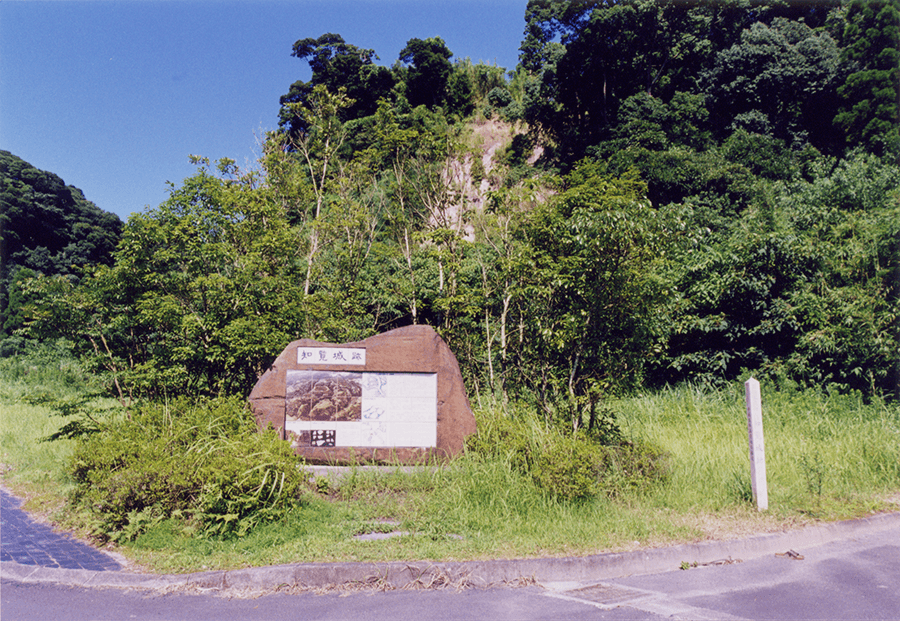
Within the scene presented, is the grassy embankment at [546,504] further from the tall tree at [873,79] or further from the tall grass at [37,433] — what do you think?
the tall tree at [873,79]

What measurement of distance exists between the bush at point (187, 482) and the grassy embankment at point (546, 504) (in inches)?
6.4

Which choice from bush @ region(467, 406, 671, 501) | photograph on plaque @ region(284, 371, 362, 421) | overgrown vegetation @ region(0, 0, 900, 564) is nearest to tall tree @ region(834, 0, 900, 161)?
overgrown vegetation @ region(0, 0, 900, 564)

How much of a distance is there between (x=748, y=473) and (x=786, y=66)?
90.6ft

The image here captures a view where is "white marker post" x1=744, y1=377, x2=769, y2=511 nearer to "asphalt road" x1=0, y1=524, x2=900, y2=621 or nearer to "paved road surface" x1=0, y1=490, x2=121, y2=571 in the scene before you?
"asphalt road" x1=0, y1=524, x2=900, y2=621

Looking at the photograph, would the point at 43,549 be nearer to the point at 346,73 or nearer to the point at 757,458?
the point at 757,458

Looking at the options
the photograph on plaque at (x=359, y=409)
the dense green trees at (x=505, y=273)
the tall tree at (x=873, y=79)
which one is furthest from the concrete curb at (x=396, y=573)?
the tall tree at (x=873, y=79)

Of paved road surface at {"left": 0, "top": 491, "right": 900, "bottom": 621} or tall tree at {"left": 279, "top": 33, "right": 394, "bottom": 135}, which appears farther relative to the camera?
tall tree at {"left": 279, "top": 33, "right": 394, "bottom": 135}

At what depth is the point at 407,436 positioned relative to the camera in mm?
7602

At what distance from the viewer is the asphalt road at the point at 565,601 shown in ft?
13.8

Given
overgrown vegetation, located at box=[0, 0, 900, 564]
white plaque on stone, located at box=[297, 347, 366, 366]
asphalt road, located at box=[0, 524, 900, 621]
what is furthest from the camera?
white plaque on stone, located at box=[297, 347, 366, 366]

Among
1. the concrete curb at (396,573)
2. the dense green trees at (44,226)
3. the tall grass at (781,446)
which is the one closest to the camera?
the concrete curb at (396,573)

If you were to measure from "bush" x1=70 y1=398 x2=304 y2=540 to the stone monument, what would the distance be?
1031mm

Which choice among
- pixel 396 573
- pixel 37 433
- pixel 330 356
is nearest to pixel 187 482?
pixel 396 573

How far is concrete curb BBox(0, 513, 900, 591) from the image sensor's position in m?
4.69
